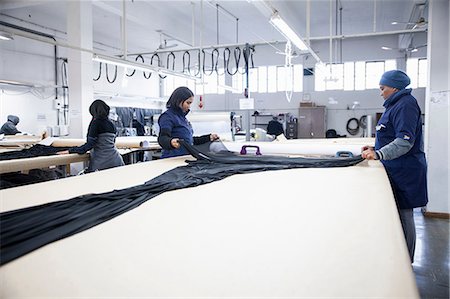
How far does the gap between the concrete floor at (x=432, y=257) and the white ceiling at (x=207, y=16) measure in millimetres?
4098

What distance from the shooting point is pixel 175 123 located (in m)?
2.91

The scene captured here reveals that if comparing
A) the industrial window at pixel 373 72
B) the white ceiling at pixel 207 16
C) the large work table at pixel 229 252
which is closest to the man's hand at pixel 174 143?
the large work table at pixel 229 252

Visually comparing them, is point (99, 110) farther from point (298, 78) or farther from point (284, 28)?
point (298, 78)

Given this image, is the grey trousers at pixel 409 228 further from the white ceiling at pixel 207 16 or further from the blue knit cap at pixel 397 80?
the white ceiling at pixel 207 16

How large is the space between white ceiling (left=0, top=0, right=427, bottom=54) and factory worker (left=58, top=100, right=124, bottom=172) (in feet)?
12.1

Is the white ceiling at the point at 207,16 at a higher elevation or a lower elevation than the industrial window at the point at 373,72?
higher

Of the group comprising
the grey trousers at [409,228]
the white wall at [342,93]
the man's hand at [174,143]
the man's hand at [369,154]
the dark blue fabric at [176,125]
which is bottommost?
the grey trousers at [409,228]

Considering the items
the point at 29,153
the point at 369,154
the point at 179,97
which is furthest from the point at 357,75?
the point at 29,153

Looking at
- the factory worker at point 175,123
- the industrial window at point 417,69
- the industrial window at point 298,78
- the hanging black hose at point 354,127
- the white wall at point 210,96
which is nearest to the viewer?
the factory worker at point 175,123

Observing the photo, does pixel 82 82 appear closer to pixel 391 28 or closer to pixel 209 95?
pixel 209 95

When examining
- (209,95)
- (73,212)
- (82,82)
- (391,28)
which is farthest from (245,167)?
(209,95)

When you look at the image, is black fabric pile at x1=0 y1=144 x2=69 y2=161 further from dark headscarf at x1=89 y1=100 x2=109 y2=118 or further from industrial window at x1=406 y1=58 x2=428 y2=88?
industrial window at x1=406 y1=58 x2=428 y2=88

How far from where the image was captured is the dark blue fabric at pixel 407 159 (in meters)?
2.18

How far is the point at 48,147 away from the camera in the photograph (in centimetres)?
430
